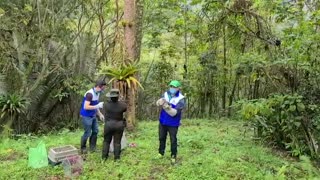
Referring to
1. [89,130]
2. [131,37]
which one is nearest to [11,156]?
[89,130]

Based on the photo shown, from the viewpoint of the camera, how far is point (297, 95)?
6.72 m

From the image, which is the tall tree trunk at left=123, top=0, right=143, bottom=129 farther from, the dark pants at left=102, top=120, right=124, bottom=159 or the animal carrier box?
the animal carrier box

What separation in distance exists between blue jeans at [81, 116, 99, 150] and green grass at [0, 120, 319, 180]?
26 cm

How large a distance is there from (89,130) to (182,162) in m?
1.76

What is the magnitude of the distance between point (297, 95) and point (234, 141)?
213 centimetres

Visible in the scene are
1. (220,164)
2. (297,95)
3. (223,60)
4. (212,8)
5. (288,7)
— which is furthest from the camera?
(223,60)

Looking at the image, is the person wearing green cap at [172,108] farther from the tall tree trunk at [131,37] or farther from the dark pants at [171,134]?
the tall tree trunk at [131,37]

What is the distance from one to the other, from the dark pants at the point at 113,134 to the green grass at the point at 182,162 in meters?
0.19

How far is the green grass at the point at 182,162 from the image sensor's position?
566cm

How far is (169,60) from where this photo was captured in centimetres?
1512

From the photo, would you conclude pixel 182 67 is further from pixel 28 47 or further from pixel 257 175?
pixel 257 175

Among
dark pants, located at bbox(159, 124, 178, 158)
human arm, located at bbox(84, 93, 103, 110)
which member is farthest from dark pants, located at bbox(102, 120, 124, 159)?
dark pants, located at bbox(159, 124, 178, 158)

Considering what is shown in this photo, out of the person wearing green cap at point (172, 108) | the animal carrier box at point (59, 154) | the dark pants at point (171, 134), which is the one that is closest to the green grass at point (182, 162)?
the animal carrier box at point (59, 154)

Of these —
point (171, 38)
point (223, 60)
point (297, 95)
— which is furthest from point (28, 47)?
point (297, 95)
